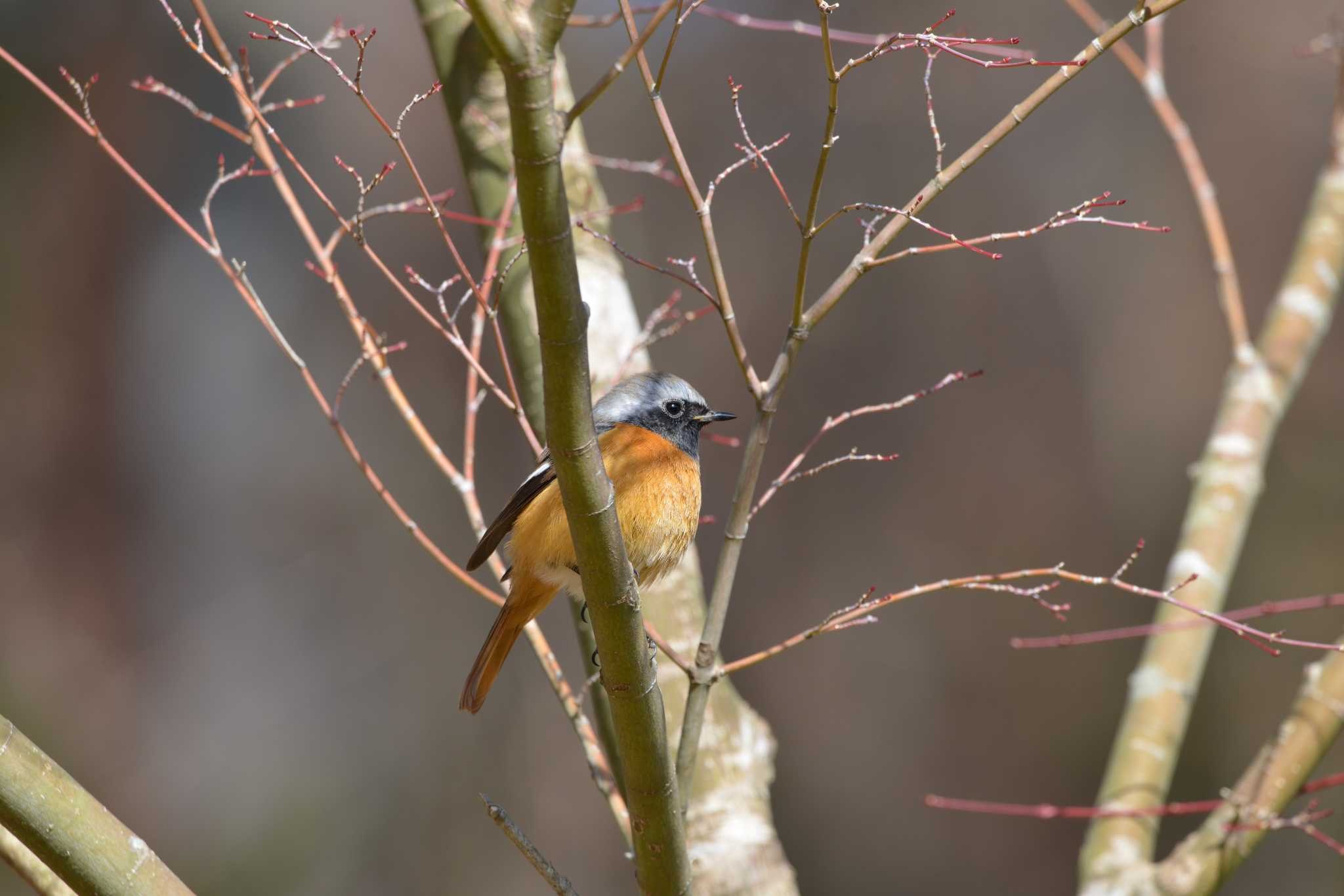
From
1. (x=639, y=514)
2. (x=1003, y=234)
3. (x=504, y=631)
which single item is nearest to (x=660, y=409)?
(x=639, y=514)

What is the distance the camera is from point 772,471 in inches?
291

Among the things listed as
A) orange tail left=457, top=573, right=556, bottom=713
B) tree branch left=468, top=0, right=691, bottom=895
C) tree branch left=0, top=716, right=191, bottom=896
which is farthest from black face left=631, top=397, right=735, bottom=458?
tree branch left=0, top=716, right=191, bottom=896

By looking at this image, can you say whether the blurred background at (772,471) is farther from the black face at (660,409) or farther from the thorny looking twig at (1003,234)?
the thorny looking twig at (1003,234)

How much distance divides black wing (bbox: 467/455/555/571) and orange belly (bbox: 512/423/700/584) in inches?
1.5

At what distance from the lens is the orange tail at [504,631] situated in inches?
103

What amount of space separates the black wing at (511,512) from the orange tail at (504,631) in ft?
0.39

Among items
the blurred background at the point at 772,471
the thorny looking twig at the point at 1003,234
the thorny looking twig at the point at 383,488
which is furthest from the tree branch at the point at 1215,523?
the blurred background at the point at 772,471

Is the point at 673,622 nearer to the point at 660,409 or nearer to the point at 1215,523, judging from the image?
the point at 660,409

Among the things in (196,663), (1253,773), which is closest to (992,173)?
(1253,773)

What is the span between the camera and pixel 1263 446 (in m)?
3.49

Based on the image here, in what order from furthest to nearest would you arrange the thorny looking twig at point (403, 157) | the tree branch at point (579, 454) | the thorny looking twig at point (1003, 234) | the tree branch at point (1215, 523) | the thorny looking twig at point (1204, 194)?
the thorny looking twig at point (1204, 194)
the tree branch at point (1215, 523)
the thorny looking twig at point (403, 157)
the thorny looking twig at point (1003, 234)
the tree branch at point (579, 454)

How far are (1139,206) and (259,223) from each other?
587 centimetres

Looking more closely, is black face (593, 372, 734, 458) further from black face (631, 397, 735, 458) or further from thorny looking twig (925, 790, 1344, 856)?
thorny looking twig (925, 790, 1344, 856)

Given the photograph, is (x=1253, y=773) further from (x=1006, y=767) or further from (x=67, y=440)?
(x=67, y=440)
